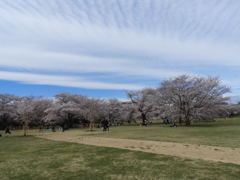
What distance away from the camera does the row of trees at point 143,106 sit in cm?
2902

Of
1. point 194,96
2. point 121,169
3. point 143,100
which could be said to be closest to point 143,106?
point 143,100

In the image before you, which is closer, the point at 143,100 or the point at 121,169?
the point at 121,169

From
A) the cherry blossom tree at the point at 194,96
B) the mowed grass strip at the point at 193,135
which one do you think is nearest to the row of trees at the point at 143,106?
the cherry blossom tree at the point at 194,96

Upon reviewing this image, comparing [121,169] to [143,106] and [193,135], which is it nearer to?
[193,135]

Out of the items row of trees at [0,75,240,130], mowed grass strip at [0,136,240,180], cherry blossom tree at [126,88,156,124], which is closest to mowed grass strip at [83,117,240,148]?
mowed grass strip at [0,136,240,180]

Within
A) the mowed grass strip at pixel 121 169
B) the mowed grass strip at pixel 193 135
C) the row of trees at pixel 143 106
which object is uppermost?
the row of trees at pixel 143 106

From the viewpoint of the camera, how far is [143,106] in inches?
1635

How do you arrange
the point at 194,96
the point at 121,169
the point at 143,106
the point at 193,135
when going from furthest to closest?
the point at 143,106, the point at 194,96, the point at 193,135, the point at 121,169

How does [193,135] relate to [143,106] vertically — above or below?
below

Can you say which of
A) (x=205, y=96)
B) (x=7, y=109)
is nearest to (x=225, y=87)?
(x=205, y=96)

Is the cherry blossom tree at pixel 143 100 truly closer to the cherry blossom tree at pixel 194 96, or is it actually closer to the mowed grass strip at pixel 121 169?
the cherry blossom tree at pixel 194 96

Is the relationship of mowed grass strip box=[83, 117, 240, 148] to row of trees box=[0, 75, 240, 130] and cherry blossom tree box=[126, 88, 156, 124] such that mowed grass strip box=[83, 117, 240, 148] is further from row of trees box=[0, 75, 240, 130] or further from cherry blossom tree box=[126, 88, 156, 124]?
cherry blossom tree box=[126, 88, 156, 124]

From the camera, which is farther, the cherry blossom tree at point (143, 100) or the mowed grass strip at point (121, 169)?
the cherry blossom tree at point (143, 100)

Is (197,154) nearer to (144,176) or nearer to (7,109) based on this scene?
(144,176)
